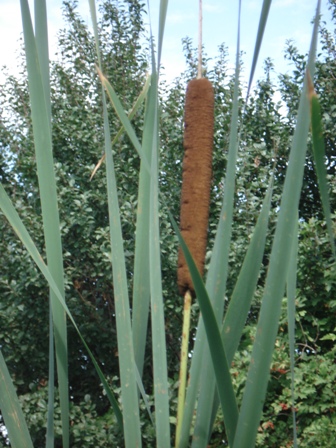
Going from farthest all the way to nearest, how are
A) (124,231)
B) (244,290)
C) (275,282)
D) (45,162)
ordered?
(124,231), (45,162), (244,290), (275,282)

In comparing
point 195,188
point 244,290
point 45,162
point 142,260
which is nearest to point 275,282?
point 244,290

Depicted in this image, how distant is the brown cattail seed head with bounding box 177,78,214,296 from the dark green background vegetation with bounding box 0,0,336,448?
3.59 meters

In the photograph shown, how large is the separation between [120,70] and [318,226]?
2359 mm

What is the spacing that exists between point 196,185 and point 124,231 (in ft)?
14.7

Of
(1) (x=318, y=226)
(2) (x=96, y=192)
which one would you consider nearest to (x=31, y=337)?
(2) (x=96, y=192)

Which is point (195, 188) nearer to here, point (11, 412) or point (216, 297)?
point (216, 297)

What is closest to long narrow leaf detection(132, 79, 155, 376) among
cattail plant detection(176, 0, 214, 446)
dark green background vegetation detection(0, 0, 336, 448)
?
cattail plant detection(176, 0, 214, 446)

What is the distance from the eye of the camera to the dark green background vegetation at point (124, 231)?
5035 millimetres

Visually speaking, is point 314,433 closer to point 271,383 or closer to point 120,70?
point 271,383

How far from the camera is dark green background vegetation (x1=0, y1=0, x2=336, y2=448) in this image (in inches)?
198

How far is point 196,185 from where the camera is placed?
1.20 metres

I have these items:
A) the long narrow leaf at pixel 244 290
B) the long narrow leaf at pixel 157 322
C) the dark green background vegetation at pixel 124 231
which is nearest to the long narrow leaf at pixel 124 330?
the long narrow leaf at pixel 157 322

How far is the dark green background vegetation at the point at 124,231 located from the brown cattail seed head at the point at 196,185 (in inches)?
142

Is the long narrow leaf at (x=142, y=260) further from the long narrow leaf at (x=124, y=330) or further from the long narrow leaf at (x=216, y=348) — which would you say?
the long narrow leaf at (x=216, y=348)
